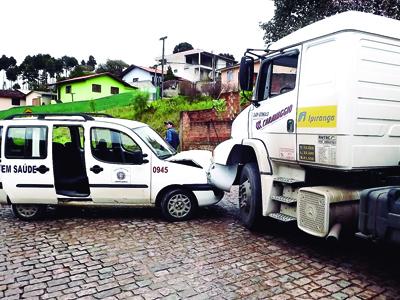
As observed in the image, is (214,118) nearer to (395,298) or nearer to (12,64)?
(395,298)

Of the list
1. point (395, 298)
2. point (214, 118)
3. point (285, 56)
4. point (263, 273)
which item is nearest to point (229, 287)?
point (263, 273)

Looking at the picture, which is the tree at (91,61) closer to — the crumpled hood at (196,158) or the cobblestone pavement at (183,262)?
the crumpled hood at (196,158)

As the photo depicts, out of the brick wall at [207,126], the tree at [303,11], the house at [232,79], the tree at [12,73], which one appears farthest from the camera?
the tree at [12,73]

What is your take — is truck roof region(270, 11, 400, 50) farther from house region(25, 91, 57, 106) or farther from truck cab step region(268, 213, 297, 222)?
house region(25, 91, 57, 106)

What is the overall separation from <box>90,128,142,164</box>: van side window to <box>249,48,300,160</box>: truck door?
205 centimetres

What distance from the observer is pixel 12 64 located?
291 ft

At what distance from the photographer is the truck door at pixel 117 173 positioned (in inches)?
247

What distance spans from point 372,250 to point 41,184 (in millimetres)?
5275

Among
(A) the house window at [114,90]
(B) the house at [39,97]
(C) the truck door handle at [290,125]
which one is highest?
(A) the house window at [114,90]

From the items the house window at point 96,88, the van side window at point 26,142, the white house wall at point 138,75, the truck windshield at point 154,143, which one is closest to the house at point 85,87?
the house window at point 96,88

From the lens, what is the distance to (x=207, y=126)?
1475 centimetres

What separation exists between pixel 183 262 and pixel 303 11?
50.9ft

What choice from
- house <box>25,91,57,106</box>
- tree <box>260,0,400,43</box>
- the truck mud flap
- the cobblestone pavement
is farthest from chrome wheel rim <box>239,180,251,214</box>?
house <box>25,91,57,106</box>

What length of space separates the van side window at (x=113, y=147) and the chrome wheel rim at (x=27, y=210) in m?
1.48
